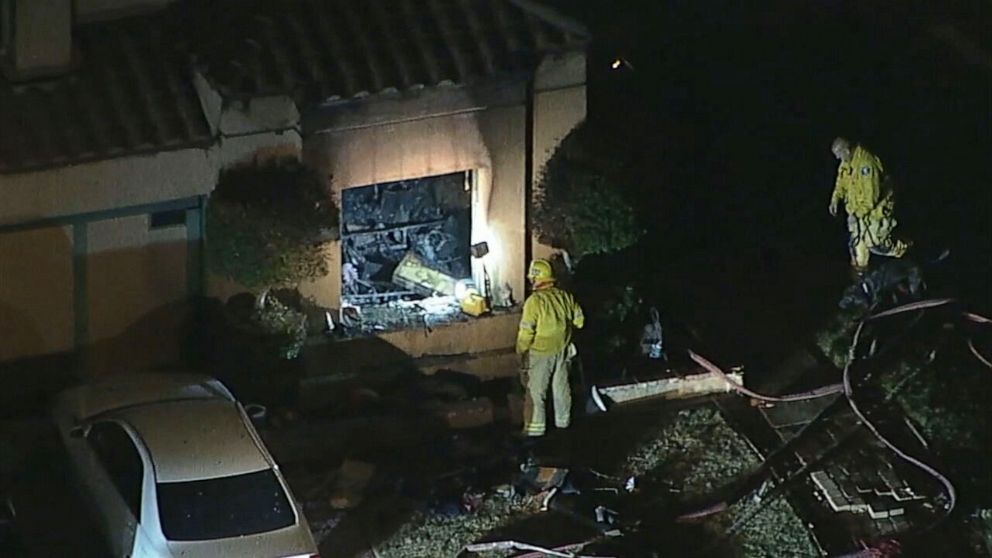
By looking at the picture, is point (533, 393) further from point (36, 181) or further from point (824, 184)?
point (824, 184)

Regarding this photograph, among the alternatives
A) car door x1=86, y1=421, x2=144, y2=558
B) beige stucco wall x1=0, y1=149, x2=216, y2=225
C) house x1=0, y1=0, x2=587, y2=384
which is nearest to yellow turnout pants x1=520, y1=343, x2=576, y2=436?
house x1=0, y1=0, x2=587, y2=384

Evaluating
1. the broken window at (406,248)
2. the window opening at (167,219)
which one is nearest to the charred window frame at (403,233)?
the broken window at (406,248)

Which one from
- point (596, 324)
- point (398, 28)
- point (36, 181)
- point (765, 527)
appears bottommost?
point (765, 527)

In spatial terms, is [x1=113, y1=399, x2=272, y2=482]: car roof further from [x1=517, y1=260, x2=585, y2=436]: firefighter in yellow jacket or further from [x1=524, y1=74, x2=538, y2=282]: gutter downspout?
[x1=524, y1=74, x2=538, y2=282]: gutter downspout

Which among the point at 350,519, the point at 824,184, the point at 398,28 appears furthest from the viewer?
the point at 824,184

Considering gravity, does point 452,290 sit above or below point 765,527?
above

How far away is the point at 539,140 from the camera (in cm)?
2053

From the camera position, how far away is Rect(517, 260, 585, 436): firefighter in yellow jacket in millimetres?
19312

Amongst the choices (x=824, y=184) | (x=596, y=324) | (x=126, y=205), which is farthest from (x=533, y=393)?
(x=824, y=184)

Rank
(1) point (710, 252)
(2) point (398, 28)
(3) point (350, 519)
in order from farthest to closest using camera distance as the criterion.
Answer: (1) point (710, 252) → (2) point (398, 28) → (3) point (350, 519)

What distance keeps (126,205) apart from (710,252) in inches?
267

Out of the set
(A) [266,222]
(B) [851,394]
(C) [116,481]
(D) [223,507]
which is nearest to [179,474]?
(D) [223,507]

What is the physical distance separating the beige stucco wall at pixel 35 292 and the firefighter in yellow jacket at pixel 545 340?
4084 mm

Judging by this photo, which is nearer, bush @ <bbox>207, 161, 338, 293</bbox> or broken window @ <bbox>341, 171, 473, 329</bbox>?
bush @ <bbox>207, 161, 338, 293</bbox>
